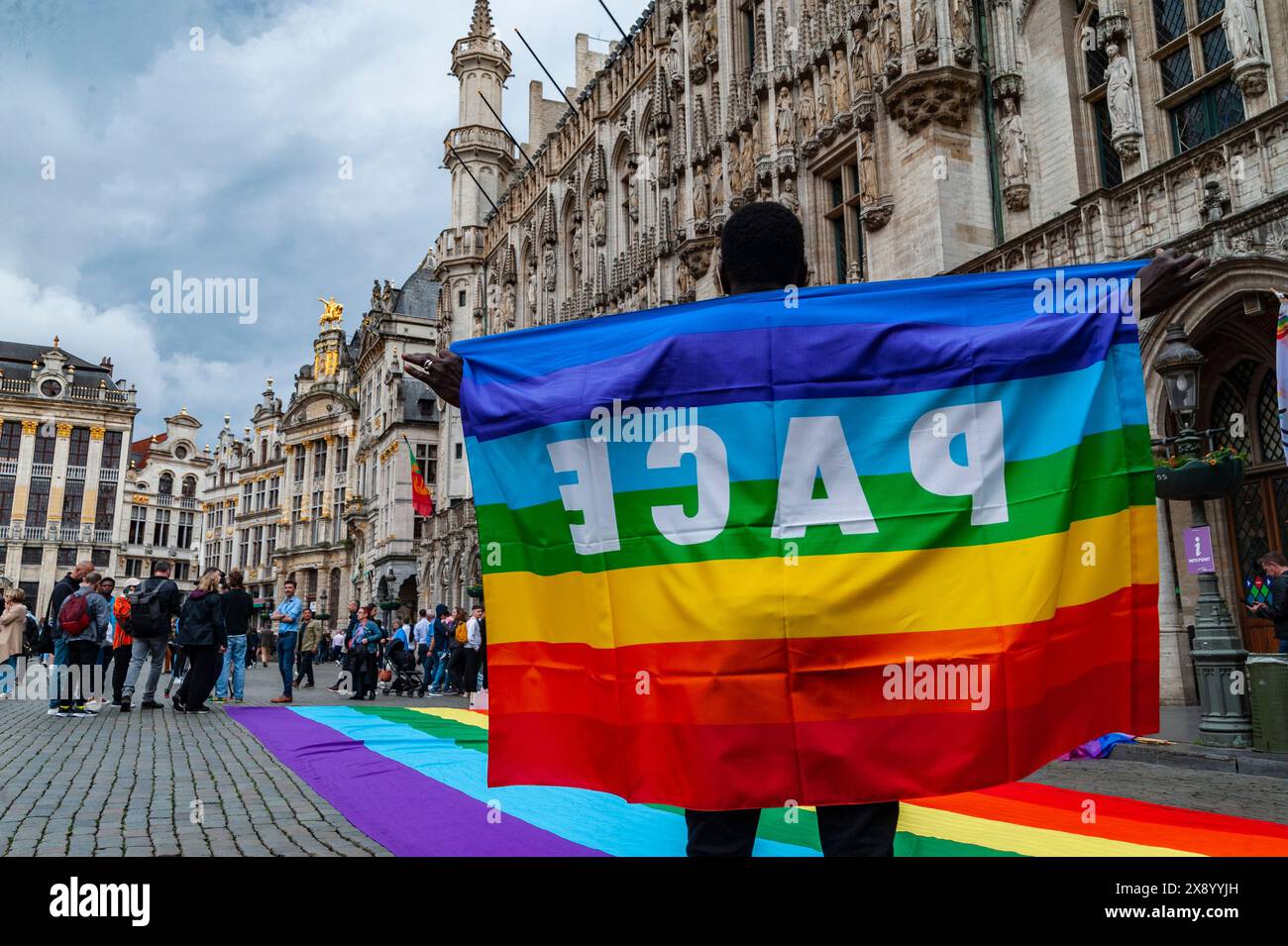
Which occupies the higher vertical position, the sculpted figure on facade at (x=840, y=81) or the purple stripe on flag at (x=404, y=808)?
the sculpted figure on facade at (x=840, y=81)

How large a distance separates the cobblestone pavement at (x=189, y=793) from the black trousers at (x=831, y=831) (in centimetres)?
256

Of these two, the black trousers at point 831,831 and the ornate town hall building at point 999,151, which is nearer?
the black trousers at point 831,831

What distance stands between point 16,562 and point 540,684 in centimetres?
8348

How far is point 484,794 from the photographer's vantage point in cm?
626

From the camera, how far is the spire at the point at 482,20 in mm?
47438

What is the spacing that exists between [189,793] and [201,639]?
265 inches

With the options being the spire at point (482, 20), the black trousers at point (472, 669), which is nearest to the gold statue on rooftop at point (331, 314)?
the spire at point (482, 20)

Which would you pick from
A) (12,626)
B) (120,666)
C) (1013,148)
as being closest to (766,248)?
(120,666)

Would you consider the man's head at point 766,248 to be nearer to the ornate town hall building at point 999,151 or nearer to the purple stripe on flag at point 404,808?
the purple stripe on flag at point 404,808

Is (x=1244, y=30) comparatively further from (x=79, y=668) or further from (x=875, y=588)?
(x=79, y=668)

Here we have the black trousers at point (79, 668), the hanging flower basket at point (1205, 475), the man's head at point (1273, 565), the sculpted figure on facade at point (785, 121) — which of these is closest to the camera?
the hanging flower basket at point (1205, 475)

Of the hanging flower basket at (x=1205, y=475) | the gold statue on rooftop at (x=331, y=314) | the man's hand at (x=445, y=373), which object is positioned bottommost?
the man's hand at (x=445, y=373)

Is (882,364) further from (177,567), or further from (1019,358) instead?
(177,567)
